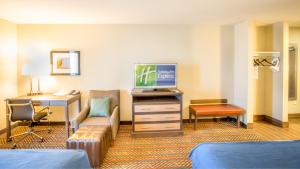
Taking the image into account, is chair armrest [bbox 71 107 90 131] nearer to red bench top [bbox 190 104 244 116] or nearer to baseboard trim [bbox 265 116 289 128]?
red bench top [bbox 190 104 244 116]

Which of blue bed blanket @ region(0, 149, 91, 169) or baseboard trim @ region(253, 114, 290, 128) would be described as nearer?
blue bed blanket @ region(0, 149, 91, 169)

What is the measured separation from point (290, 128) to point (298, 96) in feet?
4.73

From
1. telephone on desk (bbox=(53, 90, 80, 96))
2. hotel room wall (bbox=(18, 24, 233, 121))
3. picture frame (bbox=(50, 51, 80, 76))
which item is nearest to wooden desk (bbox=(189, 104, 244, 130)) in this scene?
hotel room wall (bbox=(18, 24, 233, 121))

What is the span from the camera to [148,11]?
3.86 m

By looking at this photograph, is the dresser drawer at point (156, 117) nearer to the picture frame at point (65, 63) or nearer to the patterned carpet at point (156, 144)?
the patterned carpet at point (156, 144)

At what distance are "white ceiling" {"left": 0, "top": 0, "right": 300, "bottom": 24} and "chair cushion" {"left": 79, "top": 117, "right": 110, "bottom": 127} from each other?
6.66 ft

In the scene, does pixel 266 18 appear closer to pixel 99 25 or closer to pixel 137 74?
pixel 137 74

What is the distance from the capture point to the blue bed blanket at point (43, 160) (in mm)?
1654

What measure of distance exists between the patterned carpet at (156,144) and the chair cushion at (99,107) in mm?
584

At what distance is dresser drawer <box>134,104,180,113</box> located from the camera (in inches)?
167

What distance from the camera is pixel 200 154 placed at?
6.91 feet

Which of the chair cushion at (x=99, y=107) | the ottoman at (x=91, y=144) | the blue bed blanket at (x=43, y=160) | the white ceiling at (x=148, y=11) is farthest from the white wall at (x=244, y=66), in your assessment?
the blue bed blanket at (x=43, y=160)

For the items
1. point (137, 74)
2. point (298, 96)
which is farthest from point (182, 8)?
point (298, 96)

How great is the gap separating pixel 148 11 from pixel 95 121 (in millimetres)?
2277
